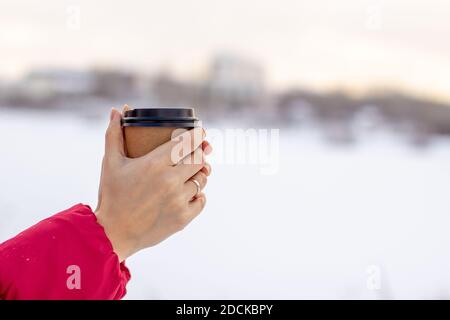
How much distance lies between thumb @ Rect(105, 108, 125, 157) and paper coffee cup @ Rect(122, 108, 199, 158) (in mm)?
14

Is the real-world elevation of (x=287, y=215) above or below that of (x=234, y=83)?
below

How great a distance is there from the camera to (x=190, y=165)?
545mm

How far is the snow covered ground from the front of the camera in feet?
6.77

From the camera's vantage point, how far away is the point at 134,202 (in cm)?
54

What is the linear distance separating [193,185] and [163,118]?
8cm

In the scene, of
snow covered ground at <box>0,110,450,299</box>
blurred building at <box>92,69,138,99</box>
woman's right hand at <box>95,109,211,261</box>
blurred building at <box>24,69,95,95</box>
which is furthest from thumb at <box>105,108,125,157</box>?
blurred building at <box>24,69,95,95</box>

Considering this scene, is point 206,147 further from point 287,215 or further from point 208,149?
point 287,215

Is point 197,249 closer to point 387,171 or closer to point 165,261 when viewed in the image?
point 165,261

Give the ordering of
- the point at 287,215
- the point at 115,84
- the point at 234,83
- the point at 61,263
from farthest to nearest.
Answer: the point at 234,83
the point at 115,84
the point at 287,215
the point at 61,263

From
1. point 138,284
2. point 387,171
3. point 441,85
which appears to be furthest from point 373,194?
point 138,284

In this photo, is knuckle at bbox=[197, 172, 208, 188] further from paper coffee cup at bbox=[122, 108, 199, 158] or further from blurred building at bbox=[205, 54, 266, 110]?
blurred building at bbox=[205, 54, 266, 110]

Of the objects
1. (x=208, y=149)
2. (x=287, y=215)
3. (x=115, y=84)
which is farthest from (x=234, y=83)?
(x=208, y=149)

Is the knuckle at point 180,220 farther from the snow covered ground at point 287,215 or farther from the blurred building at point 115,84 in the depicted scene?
the blurred building at point 115,84

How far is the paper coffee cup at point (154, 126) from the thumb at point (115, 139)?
0.05 ft
